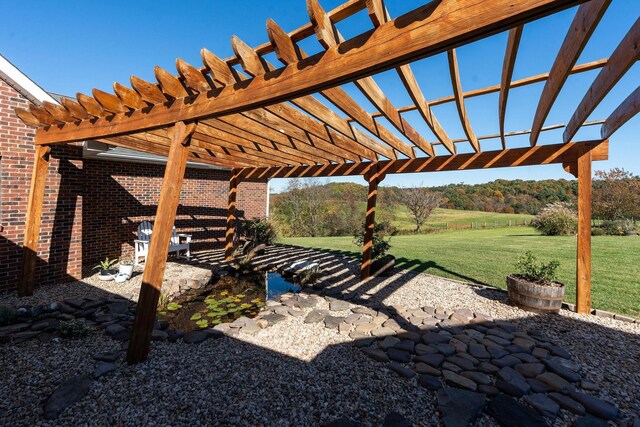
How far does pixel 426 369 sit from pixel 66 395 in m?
3.16

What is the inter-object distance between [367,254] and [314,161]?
2482mm

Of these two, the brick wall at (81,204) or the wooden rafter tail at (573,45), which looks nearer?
the wooden rafter tail at (573,45)

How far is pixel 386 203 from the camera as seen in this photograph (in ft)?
81.4

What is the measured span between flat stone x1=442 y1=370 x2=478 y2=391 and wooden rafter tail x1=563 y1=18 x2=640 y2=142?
282 cm

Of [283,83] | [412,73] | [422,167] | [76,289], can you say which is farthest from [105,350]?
[422,167]

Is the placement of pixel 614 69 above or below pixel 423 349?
above

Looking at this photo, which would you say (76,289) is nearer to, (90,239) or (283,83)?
(90,239)

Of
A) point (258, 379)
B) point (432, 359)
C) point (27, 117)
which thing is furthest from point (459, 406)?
point (27, 117)

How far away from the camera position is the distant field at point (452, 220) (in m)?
22.8

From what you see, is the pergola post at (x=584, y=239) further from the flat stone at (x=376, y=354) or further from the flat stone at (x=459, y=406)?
the flat stone at (x=376, y=354)

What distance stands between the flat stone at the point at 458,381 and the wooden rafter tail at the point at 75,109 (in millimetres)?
5523

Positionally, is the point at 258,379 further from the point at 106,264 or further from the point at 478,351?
the point at 106,264

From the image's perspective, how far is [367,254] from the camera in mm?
6281

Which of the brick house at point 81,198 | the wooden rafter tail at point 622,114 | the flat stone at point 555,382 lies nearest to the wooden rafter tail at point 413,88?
the wooden rafter tail at point 622,114
